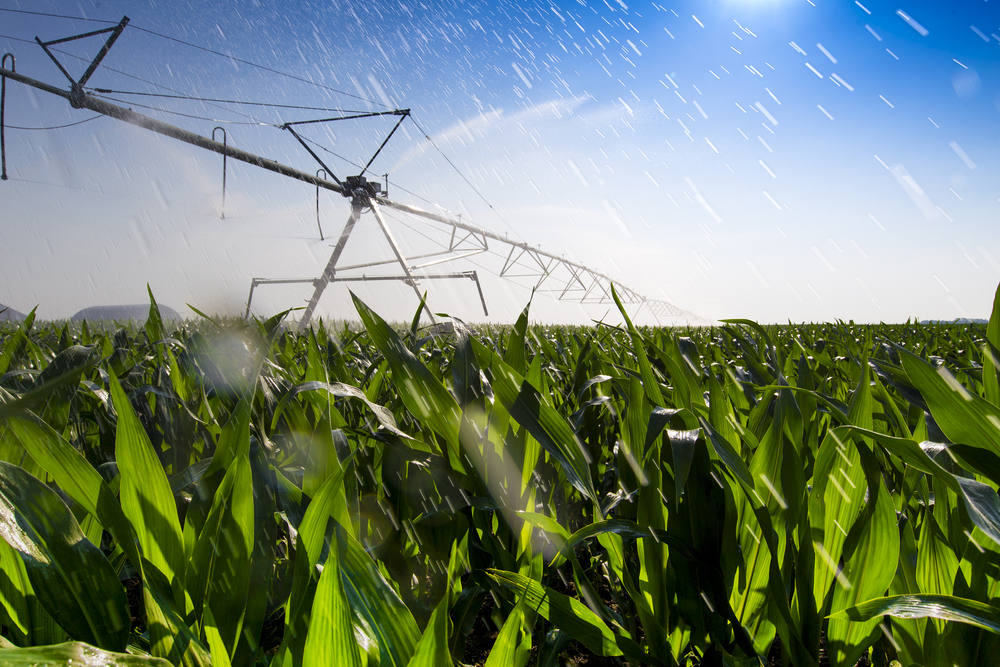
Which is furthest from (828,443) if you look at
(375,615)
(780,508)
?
(375,615)

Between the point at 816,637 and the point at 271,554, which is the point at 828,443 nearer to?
the point at 816,637

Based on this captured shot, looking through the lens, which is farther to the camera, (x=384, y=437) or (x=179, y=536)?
(x=384, y=437)

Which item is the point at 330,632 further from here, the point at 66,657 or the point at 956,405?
the point at 956,405

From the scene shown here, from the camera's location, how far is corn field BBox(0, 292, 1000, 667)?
424 millimetres

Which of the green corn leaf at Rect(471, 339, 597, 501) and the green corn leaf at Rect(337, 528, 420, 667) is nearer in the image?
the green corn leaf at Rect(337, 528, 420, 667)

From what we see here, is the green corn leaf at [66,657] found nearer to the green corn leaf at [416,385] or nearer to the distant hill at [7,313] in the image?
the green corn leaf at [416,385]

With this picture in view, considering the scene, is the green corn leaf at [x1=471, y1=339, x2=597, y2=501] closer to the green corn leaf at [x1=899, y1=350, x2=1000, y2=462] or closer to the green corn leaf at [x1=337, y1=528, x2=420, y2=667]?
the green corn leaf at [x1=337, y1=528, x2=420, y2=667]

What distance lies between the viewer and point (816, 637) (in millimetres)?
566

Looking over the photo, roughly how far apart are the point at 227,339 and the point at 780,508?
1351 mm

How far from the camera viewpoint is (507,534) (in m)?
0.73

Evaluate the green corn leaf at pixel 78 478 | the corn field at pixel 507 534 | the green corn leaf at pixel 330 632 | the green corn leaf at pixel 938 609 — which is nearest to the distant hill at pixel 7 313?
the corn field at pixel 507 534

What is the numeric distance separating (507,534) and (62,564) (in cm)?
49

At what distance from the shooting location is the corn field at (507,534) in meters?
0.42

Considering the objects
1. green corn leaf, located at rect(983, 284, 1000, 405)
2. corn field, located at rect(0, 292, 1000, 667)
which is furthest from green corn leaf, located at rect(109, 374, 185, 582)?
green corn leaf, located at rect(983, 284, 1000, 405)
